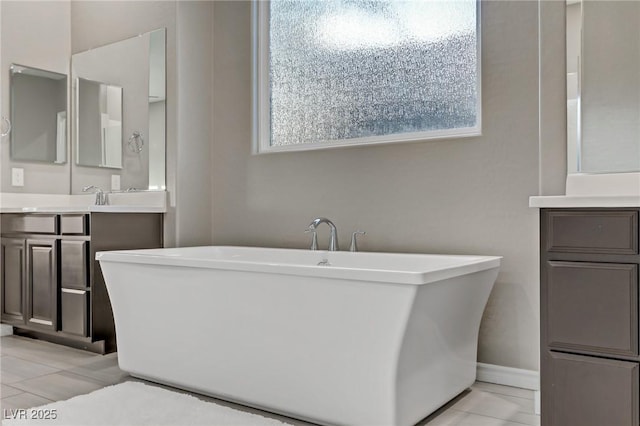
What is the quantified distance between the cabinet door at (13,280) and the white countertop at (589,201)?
3.12 m

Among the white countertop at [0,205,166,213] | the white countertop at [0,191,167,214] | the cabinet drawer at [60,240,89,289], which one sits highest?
the white countertop at [0,191,167,214]

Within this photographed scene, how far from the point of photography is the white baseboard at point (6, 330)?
3.61m

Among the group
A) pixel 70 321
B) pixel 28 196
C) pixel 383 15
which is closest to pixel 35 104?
pixel 28 196

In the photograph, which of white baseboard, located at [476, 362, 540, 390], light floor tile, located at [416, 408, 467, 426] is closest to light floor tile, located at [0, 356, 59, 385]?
light floor tile, located at [416, 408, 467, 426]

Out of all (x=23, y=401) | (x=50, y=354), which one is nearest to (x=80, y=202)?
(x=50, y=354)

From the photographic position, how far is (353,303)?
1.85 meters

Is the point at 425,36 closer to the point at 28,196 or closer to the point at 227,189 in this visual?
the point at 227,189

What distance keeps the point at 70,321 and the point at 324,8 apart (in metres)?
2.44

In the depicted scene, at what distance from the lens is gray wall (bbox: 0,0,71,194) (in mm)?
3744

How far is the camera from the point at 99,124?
3.97 metres

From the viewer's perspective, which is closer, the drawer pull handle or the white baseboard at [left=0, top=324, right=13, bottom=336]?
the drawer pull handle

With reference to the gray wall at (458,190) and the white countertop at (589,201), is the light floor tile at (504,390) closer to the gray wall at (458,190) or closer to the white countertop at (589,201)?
the gray wall at (458,190)

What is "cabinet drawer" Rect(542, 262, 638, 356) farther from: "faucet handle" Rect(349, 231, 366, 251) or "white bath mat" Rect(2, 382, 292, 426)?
"faucet handle" Rect(349, 231, 366, 251)

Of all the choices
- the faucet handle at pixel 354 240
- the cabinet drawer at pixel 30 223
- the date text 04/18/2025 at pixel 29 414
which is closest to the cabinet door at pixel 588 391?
the faucet handle at pixel 354 240
